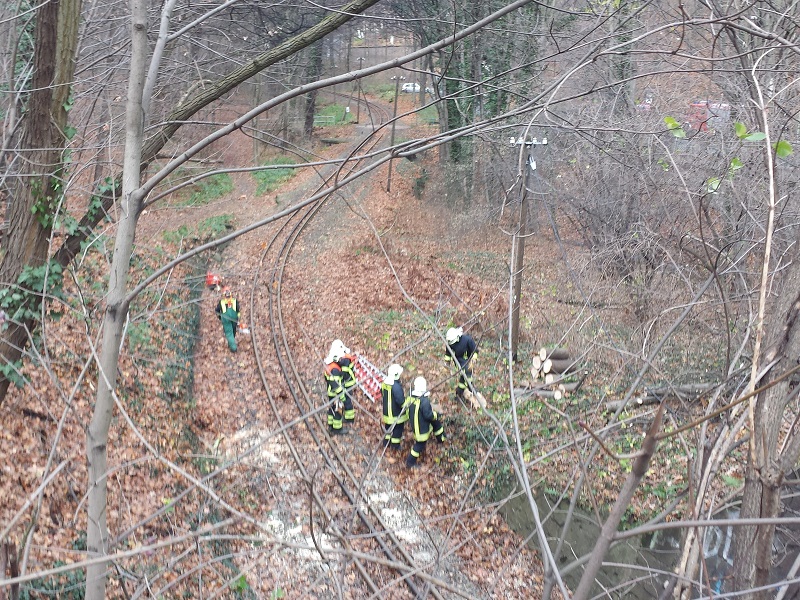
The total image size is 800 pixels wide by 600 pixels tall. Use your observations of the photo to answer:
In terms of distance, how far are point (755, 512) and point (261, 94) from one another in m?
26.5

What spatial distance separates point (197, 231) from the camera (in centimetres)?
2062

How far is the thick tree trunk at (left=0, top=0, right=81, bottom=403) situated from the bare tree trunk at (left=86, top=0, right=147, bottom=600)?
275 cm

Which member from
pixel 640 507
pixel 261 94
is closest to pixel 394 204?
pixel 261 94

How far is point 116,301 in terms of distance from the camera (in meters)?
2.90

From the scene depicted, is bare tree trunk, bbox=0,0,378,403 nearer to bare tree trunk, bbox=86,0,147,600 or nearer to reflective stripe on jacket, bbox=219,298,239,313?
bare tree trunk, bbox=86,0,147,600

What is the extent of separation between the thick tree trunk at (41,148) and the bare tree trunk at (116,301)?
2751 mm

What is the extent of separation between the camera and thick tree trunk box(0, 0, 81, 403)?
5.43 m

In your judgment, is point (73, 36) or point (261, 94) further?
point (261, 94)

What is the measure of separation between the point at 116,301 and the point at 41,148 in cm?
348

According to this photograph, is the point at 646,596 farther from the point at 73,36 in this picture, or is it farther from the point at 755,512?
the point at 73,36

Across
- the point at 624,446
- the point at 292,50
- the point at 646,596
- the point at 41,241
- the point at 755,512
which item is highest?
the point at 292,50

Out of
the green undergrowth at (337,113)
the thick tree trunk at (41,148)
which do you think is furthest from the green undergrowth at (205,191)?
the thick tree trunk at (41,148)

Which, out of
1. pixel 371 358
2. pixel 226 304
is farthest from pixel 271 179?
pixel 371 358

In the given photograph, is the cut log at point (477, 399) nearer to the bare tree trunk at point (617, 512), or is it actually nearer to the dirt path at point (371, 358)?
the dirt path at point (371, 358)
